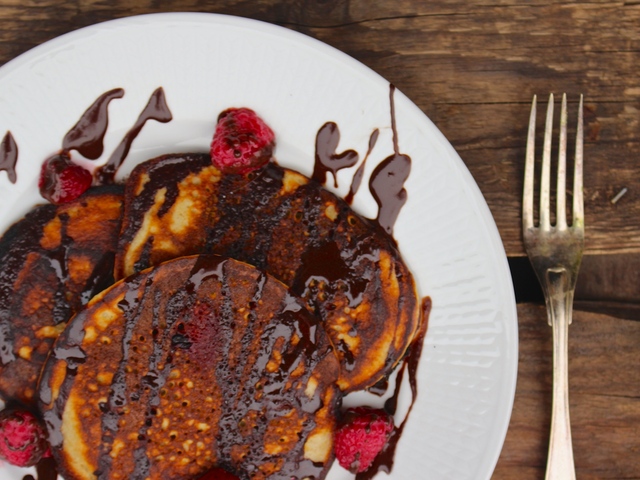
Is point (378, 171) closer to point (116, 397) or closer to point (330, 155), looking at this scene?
point (330, 155)

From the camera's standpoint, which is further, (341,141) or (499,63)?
(499,63)

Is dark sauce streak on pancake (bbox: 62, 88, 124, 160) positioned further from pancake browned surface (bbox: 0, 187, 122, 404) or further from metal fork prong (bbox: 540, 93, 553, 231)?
metal fork prong (bbox: 540, 93, 553, 231)

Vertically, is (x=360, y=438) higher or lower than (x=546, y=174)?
lower

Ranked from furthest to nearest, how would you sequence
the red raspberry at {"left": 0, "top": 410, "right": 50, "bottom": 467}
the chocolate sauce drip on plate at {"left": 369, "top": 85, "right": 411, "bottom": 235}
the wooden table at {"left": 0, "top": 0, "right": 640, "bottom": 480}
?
the wooden table at {"left": 0, "top": 0, "right": 640, "bottom": 480} → the chocolate sauce drip on plate at {"left": 369, "top": 85, "right": 411, "bottom": 235} → the red raspberry at {"left": 0, "top": 410, "right": 50, "bottom": 467}

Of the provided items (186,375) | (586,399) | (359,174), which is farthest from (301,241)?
(586,399)

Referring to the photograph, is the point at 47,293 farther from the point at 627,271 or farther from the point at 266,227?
the point at 627,271

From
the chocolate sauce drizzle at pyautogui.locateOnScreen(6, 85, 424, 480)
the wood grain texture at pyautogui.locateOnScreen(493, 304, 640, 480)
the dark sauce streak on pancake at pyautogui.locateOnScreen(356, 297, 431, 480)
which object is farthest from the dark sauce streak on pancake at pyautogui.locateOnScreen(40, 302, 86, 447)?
the wood grain texture at pyautogui.locateOnScreen(493, 304, 640, 480)

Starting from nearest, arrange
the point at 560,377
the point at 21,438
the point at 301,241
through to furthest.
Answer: the point at 21,438, the point at 301,241, the point at 560,377
